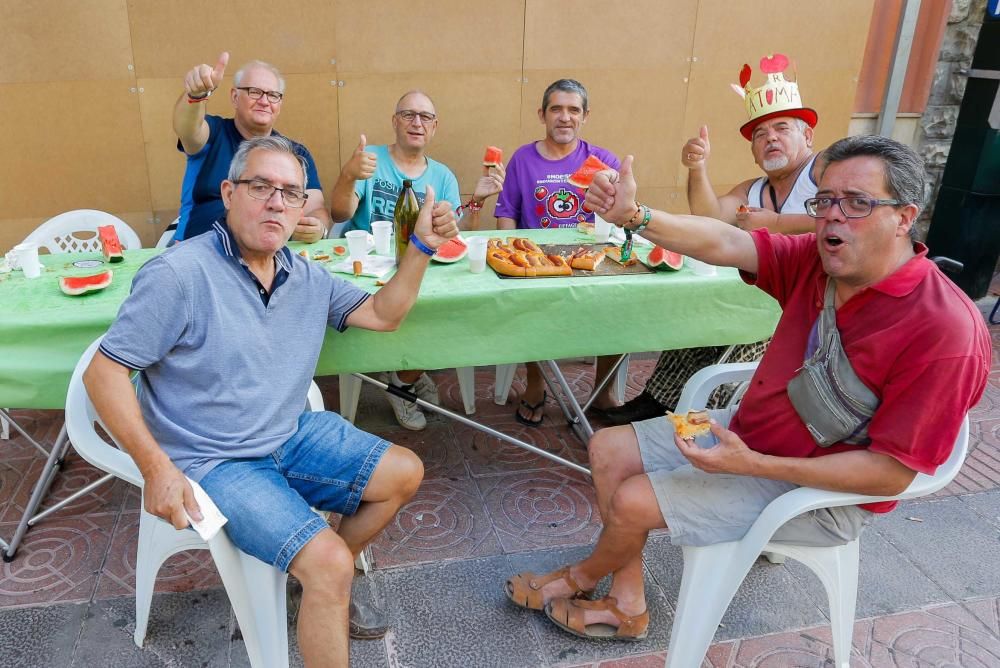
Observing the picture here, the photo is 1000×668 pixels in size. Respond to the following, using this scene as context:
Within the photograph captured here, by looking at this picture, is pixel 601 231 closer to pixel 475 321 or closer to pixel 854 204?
pixel 475 321

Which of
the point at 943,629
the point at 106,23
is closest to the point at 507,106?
the point at 106,23

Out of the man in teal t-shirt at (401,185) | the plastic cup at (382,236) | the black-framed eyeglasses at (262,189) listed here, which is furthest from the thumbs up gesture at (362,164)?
the black-framed eyeglasses at (262,189)

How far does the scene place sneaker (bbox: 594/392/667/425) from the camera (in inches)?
156

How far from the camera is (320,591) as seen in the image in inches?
77.1

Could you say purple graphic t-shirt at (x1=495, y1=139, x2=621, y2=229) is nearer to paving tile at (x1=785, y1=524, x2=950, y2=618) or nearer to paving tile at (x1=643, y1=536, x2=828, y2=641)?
paving tile at (x1=643, y1=536, x2=828, y2=641)

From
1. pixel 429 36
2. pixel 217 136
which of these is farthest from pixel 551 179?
pixel 217 136

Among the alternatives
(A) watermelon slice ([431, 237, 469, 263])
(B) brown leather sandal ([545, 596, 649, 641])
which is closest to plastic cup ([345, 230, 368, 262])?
(A) watermelon slice ([431, 237, 469, 263])

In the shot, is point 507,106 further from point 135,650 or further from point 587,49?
point 135,650

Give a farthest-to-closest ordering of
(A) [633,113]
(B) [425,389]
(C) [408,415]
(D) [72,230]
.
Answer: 1. (A) [633,113]
2. (B) [425,389]
3. (C) [408,415]
4. (D) [72,230]

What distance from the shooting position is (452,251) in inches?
125

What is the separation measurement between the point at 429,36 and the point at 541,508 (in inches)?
123

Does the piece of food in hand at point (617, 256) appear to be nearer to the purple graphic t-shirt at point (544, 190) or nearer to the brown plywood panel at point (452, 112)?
the purple graphic t-shirt at point (544, 190)

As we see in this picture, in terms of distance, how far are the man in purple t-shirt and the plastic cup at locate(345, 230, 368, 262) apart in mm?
1350

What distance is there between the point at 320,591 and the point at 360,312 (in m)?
1.00
